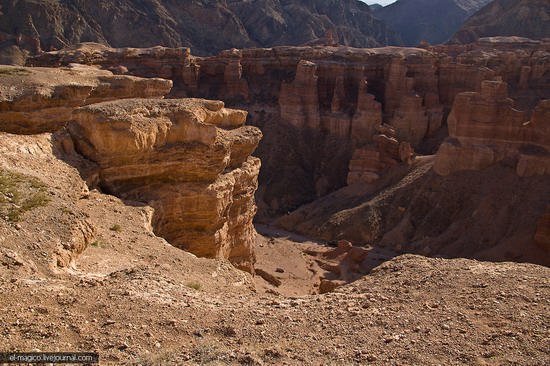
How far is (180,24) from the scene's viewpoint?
365 ft

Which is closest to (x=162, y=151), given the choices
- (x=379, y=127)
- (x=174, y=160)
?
(x=174, y=160)

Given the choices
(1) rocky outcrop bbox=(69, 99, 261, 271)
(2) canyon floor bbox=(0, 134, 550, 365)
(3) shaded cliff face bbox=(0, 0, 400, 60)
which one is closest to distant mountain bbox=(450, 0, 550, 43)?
(3) shaded cliff face bbox=(0, 0, 400, 60)

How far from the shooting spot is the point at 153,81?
31859mm

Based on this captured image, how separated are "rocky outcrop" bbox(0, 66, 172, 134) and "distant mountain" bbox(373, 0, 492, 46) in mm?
152792

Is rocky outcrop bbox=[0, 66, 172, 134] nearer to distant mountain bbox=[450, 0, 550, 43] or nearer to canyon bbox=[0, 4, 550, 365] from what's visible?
canyon bbox=[0, 4, 550, 365]

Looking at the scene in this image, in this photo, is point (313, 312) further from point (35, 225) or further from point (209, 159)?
point (209, 159)

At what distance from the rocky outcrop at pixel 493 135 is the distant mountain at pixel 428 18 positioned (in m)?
136

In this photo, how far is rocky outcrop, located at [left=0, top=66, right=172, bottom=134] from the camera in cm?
2161

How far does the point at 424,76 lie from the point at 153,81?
3676 cm

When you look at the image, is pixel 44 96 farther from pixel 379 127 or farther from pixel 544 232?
pixel 379 127

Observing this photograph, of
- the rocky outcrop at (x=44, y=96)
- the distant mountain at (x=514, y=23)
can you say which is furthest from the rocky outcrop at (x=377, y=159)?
the distant mountain at (x=514, y=23)

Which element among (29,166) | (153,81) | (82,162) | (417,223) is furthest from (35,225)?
(417,223)

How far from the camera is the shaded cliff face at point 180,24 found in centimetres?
8438

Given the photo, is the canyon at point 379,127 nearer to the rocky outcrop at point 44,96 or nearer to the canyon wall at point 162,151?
the canyon wall at point 162,151
